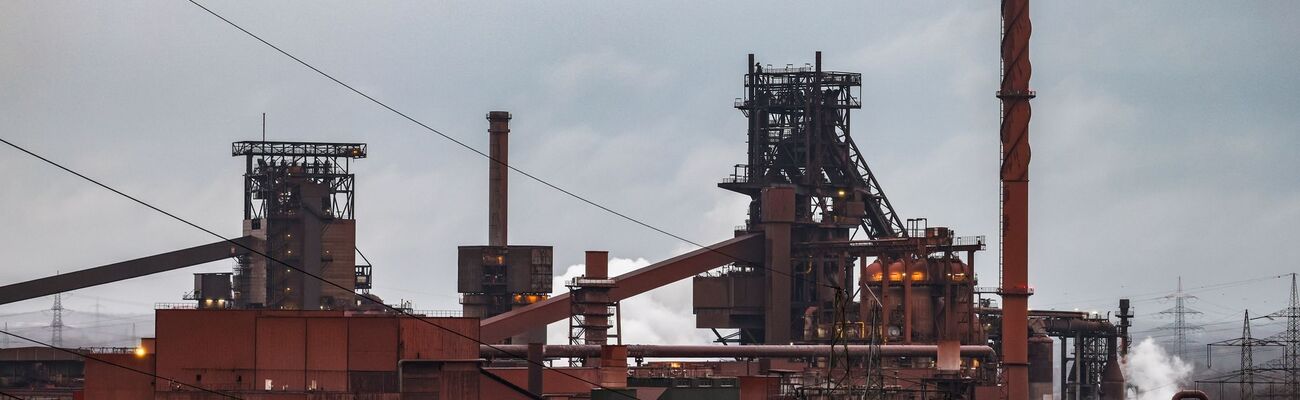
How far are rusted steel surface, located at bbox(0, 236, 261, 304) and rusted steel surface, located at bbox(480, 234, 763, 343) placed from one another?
43.2 feet

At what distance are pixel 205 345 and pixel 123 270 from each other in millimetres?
30835

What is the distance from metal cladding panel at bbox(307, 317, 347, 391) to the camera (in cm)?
5869

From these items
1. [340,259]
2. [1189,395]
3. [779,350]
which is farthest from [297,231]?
[1189,395]

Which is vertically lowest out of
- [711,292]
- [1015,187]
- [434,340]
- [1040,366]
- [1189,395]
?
[1040,366]

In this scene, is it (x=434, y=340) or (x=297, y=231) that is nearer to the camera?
(x=434, y=340)

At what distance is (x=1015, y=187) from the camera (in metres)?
66.9

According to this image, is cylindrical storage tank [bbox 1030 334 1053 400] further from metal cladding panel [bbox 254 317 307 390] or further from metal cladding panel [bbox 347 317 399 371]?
metal cladding panel [bbox 254 317 307 390]

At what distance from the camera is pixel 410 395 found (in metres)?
58.9

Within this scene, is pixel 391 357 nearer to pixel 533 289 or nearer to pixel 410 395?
pixel 410 395

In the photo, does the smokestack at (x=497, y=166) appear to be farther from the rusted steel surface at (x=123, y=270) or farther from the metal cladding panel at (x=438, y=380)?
the metal cladding panel at (x=438, y=380)

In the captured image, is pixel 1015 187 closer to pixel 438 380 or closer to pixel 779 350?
pixel 779 350

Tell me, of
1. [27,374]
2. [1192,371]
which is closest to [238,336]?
[27,374]

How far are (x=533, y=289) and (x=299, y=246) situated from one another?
39.6 ft

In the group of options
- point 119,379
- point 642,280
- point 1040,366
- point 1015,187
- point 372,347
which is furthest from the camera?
point 1040,366
